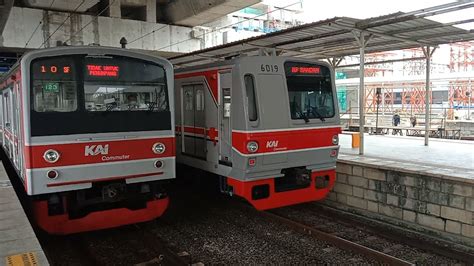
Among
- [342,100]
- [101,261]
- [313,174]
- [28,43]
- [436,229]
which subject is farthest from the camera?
[342,100]

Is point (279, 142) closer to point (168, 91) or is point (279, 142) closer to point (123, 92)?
point (168, 91)

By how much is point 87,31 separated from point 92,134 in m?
11.3

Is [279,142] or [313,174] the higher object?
[279,142]

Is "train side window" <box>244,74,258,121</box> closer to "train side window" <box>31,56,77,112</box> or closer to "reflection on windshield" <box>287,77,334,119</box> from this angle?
"reflection on windshield" <box>287,77,334,119</box>

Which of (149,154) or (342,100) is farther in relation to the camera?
(342,100)

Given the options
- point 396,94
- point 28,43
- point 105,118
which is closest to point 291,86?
point 105,118

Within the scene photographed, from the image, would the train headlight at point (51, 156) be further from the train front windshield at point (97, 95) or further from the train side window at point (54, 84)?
the train side window at point (54, 84)

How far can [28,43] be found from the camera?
14.4 meters

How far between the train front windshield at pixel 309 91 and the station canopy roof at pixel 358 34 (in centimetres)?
119

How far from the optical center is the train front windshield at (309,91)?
6.88 m

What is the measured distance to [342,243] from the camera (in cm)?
586

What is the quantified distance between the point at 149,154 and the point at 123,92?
3.22 feet

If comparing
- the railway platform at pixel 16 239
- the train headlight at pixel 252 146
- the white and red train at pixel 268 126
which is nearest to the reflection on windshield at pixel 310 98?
the white and red train at pixel 268 126

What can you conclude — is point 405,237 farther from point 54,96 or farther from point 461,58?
point 461,58
